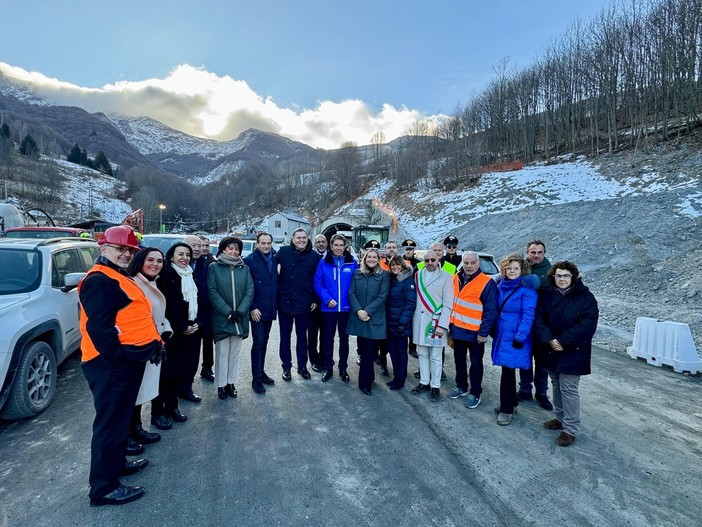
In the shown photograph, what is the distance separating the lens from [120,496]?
246cm

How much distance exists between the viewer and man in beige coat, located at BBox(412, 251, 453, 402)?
4316 millimetres

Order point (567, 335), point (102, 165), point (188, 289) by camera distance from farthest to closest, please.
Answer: point (102, 165)
point (188, 289)
point (567, 335)

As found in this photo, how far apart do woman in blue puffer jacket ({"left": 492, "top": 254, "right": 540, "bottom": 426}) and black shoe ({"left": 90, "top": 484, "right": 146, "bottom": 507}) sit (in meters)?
3.45

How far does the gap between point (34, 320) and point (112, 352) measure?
211cm

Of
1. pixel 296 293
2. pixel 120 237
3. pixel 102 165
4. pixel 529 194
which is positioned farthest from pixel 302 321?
pixel 102 165

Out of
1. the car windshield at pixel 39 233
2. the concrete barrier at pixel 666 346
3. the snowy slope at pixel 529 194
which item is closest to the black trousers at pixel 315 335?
the concrete barrier at pixel 666 346

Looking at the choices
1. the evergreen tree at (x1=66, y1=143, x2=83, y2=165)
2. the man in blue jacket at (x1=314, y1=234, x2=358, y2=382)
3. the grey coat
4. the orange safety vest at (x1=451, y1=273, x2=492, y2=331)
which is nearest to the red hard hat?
the man in blue jacket at (x1=314, y1=234, x2=358, y2=382)

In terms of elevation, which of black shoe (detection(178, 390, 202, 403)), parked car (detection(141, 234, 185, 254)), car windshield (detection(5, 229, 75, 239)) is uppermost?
car windshield (detection(5, 229, 75, 239))

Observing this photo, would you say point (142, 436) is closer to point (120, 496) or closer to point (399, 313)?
point (120, 496)

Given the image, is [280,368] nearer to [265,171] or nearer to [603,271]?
[603,271]

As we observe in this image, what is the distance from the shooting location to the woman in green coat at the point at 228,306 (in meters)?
4.09

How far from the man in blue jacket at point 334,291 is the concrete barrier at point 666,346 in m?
5.14

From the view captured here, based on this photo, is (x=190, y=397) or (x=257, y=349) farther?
(x=257, y=349)

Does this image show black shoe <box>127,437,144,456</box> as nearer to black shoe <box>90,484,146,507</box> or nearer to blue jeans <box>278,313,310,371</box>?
black shoe <box>90,484,146,507</box>
